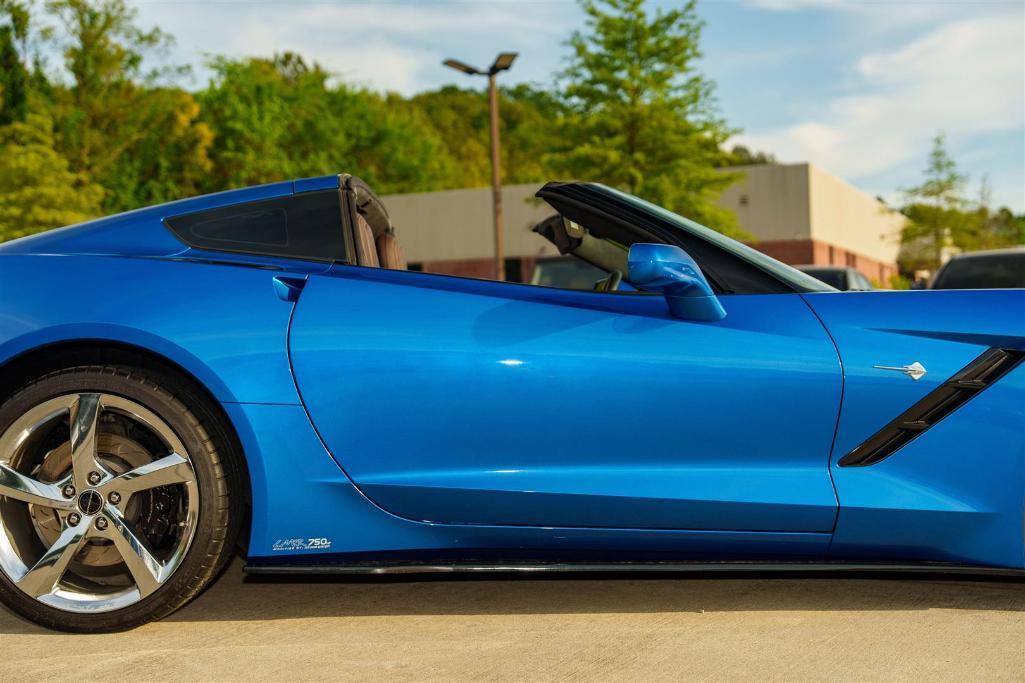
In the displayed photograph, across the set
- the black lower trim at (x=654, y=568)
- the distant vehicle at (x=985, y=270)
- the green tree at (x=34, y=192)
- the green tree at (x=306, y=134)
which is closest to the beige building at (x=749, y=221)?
the green tree at (x=306, y=134)

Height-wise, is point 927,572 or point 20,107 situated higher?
point 20,107

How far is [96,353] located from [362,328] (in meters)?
0.81

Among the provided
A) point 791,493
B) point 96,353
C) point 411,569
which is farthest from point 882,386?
point 96,353

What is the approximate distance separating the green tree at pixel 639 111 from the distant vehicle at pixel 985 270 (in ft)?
56.1

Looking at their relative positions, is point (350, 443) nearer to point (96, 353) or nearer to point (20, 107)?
point (96, 353)

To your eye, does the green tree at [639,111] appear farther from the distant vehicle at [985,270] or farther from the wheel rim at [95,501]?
the wheel rim at [95,501]

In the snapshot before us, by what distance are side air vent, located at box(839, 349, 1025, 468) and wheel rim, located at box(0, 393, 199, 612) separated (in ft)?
6.06

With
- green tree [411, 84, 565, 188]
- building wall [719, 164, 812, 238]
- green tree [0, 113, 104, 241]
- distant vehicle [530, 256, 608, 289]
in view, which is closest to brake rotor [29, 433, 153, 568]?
distant vehicle [530, 256, 608, 289]

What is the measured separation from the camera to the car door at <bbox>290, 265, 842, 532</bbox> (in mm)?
Answer: 2805

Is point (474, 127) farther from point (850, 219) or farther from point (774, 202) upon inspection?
point (774, 202)

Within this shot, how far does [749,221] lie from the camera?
137 ft

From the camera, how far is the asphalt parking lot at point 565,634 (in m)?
2.63

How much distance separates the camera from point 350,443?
2.88 meters

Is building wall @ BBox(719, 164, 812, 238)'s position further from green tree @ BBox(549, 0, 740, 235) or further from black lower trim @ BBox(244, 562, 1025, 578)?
black lower trim @ BBox(244, 562, 1025, 578)
